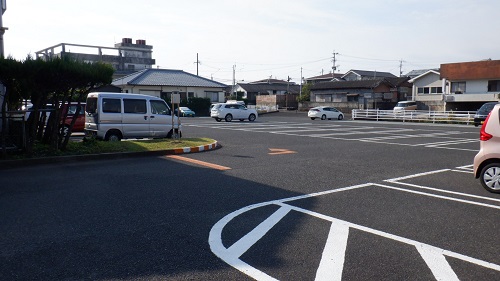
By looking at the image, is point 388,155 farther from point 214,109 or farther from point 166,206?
point 214,109

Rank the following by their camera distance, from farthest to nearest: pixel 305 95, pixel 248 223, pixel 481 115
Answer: pixel 305 95
pixel 481 115
pixel 248 223

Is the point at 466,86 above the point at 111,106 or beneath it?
above

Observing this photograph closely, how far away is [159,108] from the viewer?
14.2m

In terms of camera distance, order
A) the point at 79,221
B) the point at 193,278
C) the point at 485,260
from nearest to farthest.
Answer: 1. the point at 193,278
2. the point at 485,260
3. the point at 79,221

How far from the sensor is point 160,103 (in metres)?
14.3

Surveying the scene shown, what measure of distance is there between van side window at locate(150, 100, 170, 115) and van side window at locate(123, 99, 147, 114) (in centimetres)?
35

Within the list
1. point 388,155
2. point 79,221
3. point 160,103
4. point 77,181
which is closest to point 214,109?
point 160,103

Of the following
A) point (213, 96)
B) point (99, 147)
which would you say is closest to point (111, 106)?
point (99, 147)

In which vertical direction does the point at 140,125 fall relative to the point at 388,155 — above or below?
above

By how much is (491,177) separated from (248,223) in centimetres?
446

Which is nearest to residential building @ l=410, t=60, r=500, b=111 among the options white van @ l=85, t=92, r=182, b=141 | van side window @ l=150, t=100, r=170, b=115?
van side window @ l=150, t=100, r=170, b=115

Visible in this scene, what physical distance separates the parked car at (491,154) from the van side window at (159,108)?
1039 centimetres

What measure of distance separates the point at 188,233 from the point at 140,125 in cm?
979

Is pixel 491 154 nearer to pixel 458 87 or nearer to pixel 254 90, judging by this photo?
pixel 458 87
